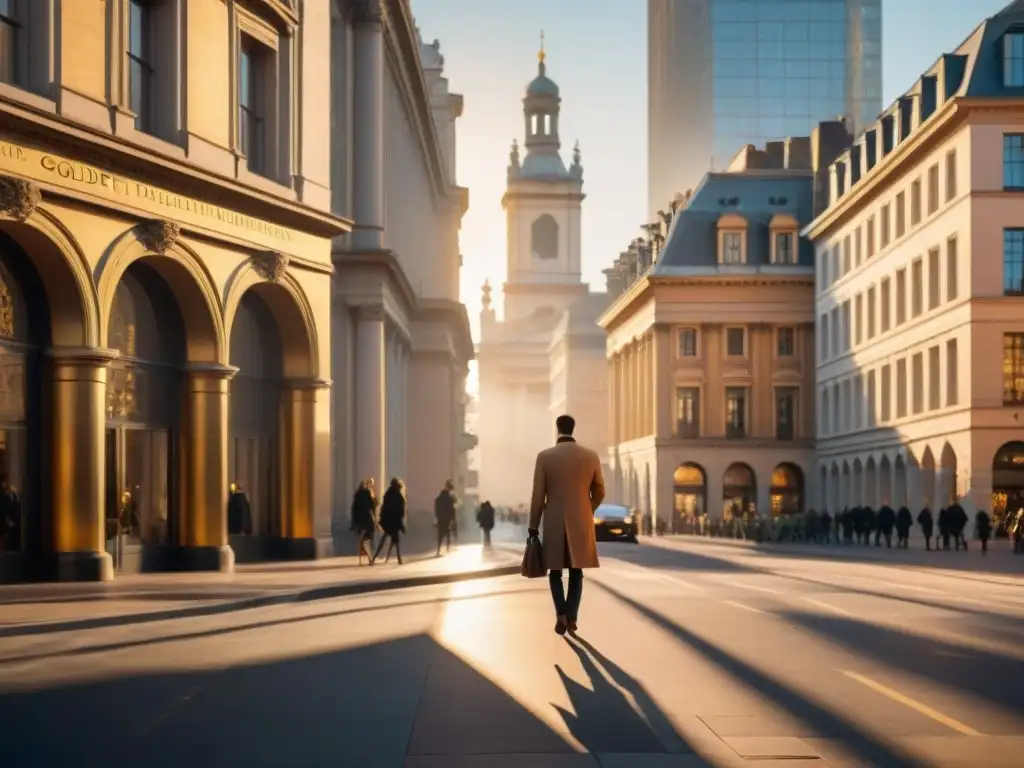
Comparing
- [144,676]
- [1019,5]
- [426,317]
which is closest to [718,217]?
[426,317]

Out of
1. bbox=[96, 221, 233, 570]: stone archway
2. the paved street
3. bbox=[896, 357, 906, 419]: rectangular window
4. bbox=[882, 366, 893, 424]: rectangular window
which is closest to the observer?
the paved street

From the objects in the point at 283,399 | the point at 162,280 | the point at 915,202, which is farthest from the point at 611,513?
the point at 162,280

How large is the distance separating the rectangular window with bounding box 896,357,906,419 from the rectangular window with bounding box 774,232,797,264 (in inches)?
1193

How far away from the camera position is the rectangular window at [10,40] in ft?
85.0

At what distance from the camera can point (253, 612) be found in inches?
875

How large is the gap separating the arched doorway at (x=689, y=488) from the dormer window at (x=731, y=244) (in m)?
11.2

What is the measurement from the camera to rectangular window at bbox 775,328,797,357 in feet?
336

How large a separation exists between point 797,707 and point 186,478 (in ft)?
69.0

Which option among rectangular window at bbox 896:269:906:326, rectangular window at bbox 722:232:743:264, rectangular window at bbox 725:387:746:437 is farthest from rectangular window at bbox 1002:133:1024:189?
rectangular window at bbox 725:387:746:437

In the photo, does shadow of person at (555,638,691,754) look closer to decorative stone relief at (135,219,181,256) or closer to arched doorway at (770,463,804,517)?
decorative stone relief at (135,219,181,256)

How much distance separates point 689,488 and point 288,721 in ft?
300

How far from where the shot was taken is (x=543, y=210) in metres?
192

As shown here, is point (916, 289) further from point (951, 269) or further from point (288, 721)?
point (288, 721)

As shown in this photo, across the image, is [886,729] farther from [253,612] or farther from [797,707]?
[253,612]
